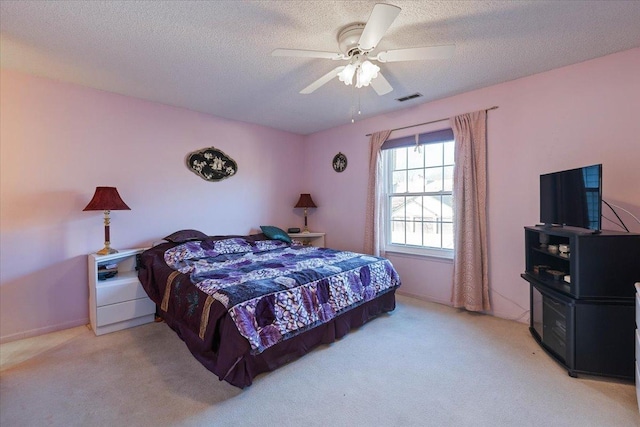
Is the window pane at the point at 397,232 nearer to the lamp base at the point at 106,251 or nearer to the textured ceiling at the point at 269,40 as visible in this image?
the textured ceiling at the point at 269,40

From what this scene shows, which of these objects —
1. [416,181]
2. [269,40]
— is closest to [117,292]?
[269,40]

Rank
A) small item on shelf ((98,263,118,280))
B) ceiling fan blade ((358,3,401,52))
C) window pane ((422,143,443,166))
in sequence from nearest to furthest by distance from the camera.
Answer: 1. ceiling fan blade ((358,3,401,52))
2. small item on shelf ((98,263,118,280))
3. window pane ((422,143,443,166))

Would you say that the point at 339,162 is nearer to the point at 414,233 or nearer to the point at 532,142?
the point at 414,233

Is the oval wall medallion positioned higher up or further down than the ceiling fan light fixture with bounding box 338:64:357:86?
further down

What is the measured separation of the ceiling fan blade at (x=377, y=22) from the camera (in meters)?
1.39

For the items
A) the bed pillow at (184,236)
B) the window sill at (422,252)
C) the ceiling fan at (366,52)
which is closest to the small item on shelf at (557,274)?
the window sill at (422,252)

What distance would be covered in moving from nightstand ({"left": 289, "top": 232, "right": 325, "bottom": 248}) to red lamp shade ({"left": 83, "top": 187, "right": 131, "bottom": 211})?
91.9 inches

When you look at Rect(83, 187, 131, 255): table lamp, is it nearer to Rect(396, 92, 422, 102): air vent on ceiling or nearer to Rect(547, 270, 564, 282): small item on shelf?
Answer: Rect(396, 92, 422, 102): air vent on ceiling

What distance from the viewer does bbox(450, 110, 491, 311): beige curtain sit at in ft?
9.87

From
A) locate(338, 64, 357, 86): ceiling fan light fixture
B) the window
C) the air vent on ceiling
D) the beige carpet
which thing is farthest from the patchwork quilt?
the air vent on ceiling

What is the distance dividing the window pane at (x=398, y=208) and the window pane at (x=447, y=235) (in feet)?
1.80

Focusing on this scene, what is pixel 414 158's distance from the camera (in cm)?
372

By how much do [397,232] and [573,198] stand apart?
6.63 ft

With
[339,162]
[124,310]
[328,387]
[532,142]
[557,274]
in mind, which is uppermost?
[339,162]
